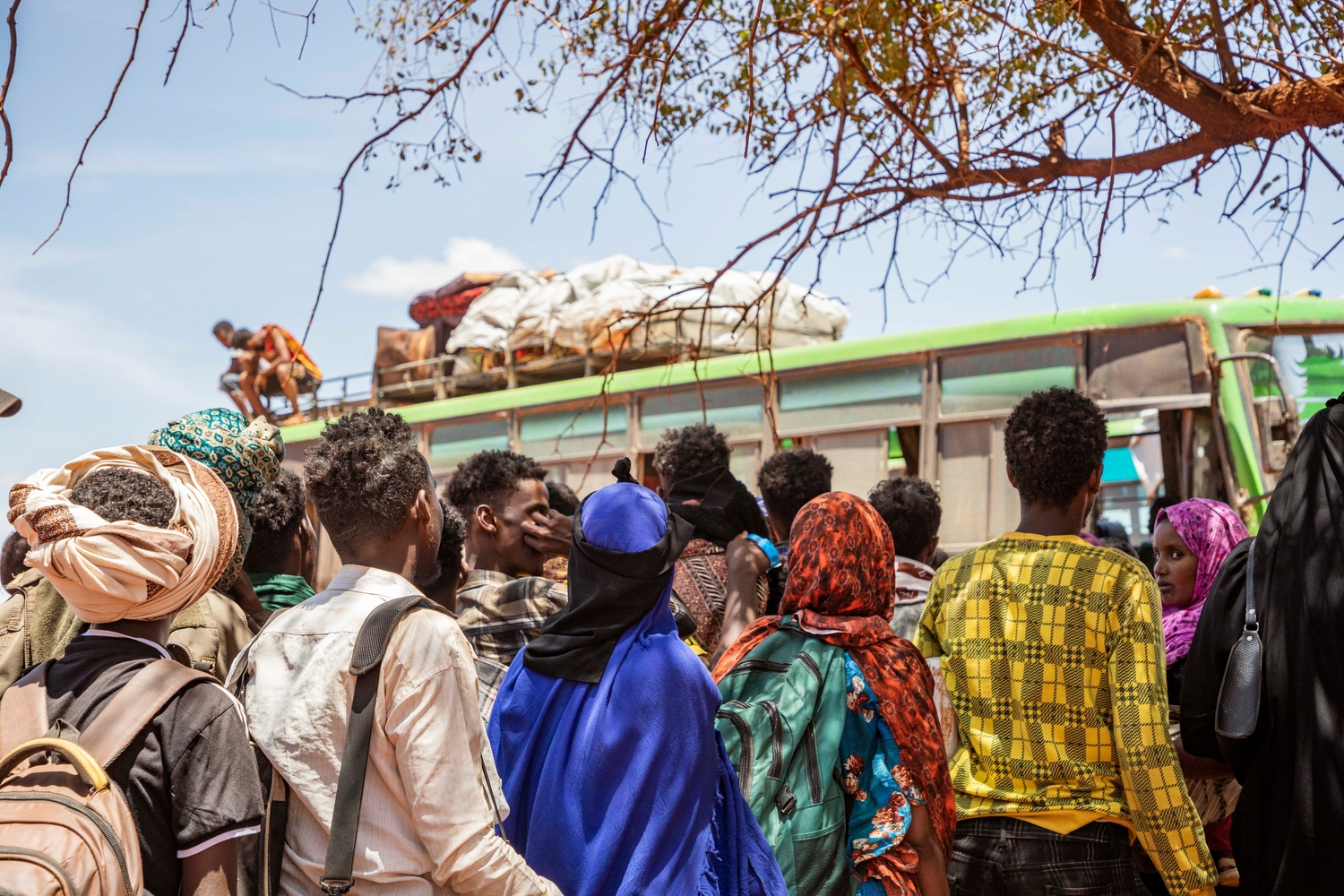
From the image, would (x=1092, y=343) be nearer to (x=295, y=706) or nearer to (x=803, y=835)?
(x=803, y=835)

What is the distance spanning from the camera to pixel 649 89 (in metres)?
4.86

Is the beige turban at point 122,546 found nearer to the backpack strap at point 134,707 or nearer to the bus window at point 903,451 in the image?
the backpack strap at point 134,707

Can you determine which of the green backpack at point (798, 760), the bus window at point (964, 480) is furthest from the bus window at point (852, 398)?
the green backpack at point (798, 760)

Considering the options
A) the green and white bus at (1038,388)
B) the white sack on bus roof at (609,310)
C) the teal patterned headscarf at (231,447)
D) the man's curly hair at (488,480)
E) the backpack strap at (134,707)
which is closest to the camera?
the backpack strap at (134,707)

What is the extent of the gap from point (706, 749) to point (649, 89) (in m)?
3.19

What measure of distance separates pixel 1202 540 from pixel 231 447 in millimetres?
2957

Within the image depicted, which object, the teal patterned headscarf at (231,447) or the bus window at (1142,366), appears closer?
the teal patterned headscarf at (231,447)

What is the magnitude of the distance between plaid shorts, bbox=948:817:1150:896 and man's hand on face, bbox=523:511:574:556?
Answer: 1.44 metres

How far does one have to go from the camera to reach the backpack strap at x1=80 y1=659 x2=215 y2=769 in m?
1.74

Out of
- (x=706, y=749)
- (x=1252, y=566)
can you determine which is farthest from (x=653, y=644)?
(x=1252, y=566)

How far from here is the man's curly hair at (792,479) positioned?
4.51m

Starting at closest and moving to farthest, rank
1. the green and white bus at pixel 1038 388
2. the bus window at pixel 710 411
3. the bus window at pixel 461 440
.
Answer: the green and white bus at pixel 1038 388, the bus window at pixel 710 411, the bus window at pixel 461 440

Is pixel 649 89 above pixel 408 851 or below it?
above

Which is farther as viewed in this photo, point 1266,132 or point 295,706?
point 1266,132
